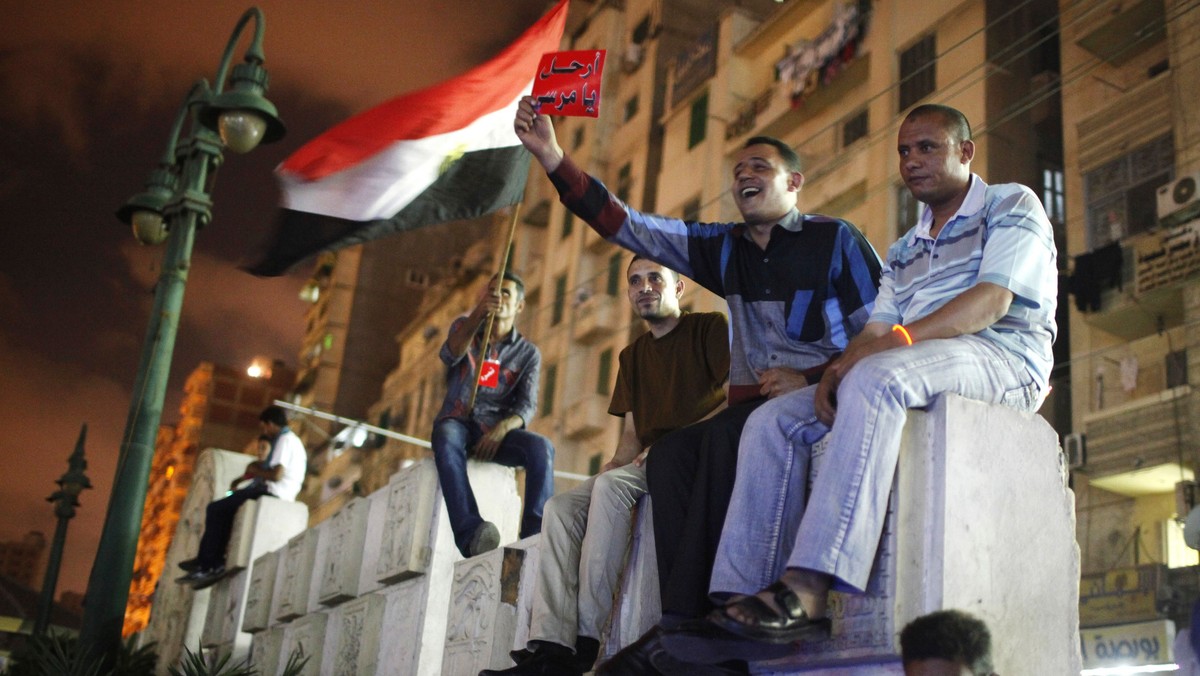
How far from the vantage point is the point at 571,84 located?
19.5 feet

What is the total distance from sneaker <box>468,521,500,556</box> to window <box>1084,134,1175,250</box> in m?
14.9

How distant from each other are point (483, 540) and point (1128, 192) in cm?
1548

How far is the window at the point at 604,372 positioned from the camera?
32125mm

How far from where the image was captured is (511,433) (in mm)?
7688

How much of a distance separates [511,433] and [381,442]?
133 feet

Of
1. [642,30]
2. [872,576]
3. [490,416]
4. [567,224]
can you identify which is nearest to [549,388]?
[567,224]

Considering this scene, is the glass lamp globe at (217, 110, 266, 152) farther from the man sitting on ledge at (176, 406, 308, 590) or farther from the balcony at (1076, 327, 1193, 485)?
the balcony at (1076, 327, 1193, 485)

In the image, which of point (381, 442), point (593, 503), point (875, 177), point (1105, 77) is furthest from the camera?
point (381, 442)

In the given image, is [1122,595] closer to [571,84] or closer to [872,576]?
[571,84]

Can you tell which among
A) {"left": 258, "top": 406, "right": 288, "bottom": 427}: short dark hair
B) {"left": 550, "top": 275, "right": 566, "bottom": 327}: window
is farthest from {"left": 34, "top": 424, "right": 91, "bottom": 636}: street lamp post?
{"left": 550, "top": 275, "right": 566, "bottom": 327}: window

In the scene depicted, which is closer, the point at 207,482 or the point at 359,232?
the point at 359,232

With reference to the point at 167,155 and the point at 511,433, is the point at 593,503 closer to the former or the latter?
the point at 511,433

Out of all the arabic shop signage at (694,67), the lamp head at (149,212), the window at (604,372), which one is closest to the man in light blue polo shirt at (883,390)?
the lamp head at (149,212)

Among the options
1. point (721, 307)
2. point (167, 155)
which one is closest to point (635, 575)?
Result: point (167, 155)
